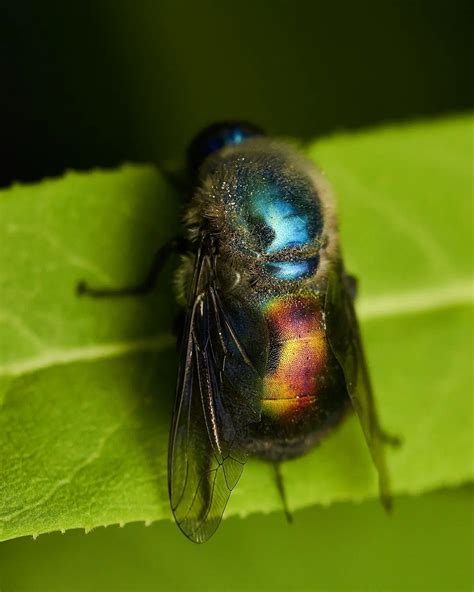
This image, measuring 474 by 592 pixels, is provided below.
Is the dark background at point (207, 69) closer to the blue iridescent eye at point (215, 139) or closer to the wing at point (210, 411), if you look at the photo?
the blue iridescent eye at point (215, 139)

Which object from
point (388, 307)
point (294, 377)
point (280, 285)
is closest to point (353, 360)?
point (294, 377)

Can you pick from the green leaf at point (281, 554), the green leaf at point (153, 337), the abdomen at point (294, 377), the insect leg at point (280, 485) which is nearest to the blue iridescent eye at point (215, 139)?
the green leaf at point (153, 337)

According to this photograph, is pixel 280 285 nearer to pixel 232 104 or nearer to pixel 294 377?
pixel 294 377

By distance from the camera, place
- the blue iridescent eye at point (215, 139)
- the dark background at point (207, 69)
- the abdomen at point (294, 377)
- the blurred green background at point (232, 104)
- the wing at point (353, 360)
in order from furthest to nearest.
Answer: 1. the dark background at point (207, 69)
2. the blurred green background at point (232, 104)
3. the blue iridescent eye at point (215, 139)
4. the wing at point (353, 360)
5. the abdomen at point (294, 377)

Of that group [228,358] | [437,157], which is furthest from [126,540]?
[437,157]

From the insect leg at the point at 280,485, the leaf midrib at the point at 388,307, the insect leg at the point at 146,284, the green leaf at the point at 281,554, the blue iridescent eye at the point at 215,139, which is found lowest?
the green leaf at the point at 281,554

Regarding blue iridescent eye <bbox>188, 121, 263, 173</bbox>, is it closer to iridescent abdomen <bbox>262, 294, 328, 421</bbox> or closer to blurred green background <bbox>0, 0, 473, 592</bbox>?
iridescent abdomen <bbox>262, 294, 328, 421</bbox>

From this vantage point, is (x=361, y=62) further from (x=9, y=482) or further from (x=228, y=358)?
(x=9, y=482)
